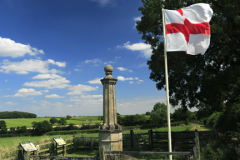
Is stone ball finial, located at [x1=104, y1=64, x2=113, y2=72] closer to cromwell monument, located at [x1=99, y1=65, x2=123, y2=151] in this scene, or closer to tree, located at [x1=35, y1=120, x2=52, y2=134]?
cromwell monument, located at [x1=99, y1=65, x2=123, y2=151]

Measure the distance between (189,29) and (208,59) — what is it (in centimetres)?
1094

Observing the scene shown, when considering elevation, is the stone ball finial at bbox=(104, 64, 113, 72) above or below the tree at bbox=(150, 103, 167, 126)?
above

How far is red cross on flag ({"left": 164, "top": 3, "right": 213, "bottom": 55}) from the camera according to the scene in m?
6.12

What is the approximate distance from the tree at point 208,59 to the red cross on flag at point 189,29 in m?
5.03

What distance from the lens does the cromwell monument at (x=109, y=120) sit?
7910 millimetres

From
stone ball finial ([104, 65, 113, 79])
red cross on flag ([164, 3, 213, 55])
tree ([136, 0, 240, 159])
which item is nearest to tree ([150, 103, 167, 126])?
tree ([136, 0, 240, 159])

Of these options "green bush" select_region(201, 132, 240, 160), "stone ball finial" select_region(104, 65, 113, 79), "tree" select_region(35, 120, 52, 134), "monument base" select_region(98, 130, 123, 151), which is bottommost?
"tree" select_region(35, 120, 52, 134)

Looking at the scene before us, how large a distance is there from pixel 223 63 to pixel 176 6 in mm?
7267

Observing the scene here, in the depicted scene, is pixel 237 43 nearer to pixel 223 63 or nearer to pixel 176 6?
pixel 223 63

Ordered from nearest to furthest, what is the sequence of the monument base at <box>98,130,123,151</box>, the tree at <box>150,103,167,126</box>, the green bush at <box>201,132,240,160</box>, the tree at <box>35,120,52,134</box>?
1. the green bush at <box>201,132,240,160</box>
2. the monument base at <box>98,130,123,151</box>
3. the tree at <box>35,120,52,134</box>
4. the tree at <box>150,103,167,126</box>

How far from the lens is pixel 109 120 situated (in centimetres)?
818

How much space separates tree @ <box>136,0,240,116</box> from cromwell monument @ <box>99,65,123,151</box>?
5.78 meters

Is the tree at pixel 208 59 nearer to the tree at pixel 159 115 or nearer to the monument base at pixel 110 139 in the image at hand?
the monument base at pixel 110 139

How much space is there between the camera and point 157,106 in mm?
40188
